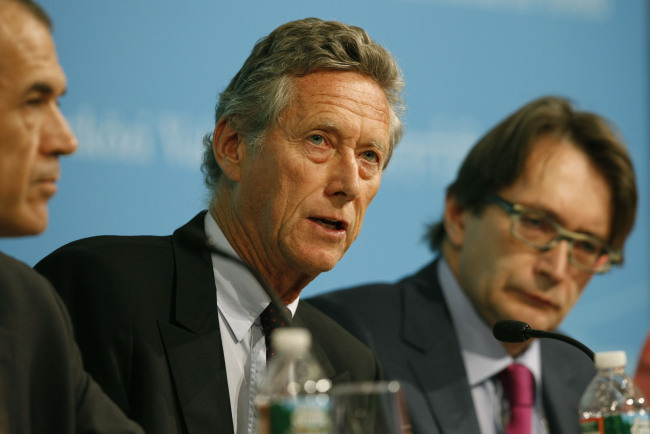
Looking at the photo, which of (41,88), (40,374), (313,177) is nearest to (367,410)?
(40,374)

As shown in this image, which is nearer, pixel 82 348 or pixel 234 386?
pixel 82 348

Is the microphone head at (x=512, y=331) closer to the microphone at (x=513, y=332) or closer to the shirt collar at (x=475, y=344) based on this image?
the microphone at (x=513, y=332)

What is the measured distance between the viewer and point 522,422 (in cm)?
289

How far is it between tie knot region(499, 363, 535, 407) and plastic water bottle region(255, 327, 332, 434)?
1.74 metres

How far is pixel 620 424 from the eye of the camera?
5.74 feet

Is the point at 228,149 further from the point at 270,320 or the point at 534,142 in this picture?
the point at 534,142

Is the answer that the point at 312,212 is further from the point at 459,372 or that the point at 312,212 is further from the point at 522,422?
the point at 522,422

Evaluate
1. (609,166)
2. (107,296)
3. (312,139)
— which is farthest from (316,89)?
(609,166)

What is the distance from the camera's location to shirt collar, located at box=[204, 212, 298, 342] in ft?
6.75

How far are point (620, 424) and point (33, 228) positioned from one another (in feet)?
3.90

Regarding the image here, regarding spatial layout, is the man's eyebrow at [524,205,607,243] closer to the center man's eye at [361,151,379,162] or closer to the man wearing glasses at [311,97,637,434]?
the man wearing glasses at [311,97,637,434]

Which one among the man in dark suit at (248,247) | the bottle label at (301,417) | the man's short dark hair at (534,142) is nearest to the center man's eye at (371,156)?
the man in dark suit at (248,247)

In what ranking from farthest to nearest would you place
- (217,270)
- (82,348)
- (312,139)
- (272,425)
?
(312,139)
(217,270)
(82,348)
(272,425)

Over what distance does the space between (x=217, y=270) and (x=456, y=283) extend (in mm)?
1281
